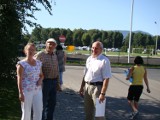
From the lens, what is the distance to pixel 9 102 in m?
11.3

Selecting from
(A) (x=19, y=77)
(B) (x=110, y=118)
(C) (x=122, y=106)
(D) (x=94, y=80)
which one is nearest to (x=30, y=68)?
(A) (x=19, y=77)

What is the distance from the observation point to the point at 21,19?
12039 mm

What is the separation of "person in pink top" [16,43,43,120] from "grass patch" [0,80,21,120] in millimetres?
2097

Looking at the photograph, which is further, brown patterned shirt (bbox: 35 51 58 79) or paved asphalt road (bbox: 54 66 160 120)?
paved asphalt road (bbox: 54 66 160 120)

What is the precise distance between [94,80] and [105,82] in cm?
28

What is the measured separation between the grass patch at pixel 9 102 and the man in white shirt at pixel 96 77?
2.34m

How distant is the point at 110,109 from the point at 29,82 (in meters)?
4.80

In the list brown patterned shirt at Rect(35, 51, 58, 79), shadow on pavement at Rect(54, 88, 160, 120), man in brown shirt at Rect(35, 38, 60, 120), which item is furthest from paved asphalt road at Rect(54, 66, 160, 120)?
brown patterned shirt at Rect(35, 51, 58, 79)

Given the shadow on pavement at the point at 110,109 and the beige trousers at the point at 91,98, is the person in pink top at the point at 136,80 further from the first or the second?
the beige trousers at the point at 91,98

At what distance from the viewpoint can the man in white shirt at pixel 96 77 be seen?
277 inches

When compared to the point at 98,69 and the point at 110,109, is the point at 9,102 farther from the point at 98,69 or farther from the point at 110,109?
the point at 98,69

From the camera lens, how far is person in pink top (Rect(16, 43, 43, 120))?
675cm

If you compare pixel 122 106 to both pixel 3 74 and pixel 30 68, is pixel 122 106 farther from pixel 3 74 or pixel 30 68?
pixel 30 68

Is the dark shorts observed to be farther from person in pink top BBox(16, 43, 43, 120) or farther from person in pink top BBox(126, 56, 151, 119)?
person in pink top BBox(16, 43, 43, 120)
